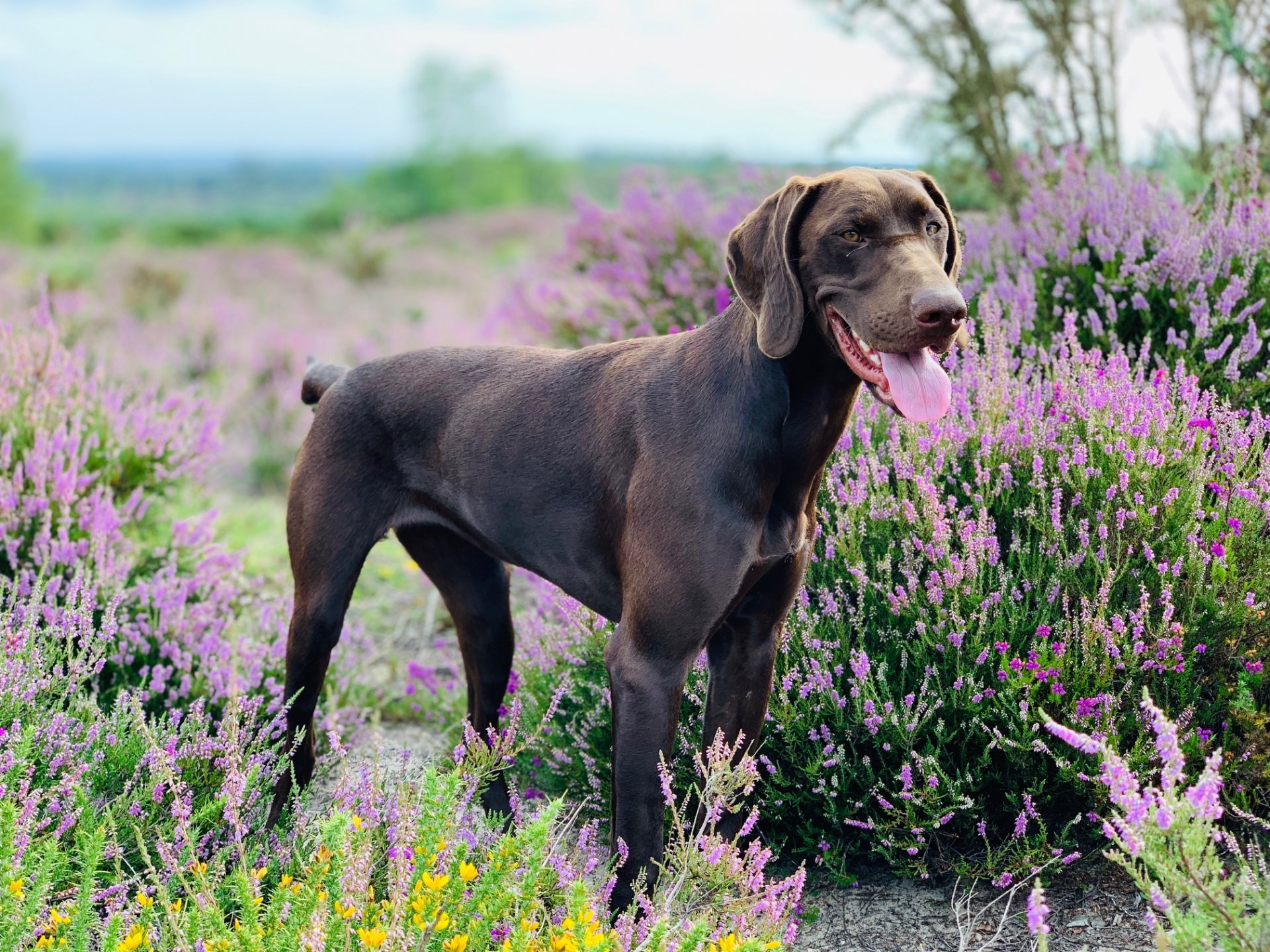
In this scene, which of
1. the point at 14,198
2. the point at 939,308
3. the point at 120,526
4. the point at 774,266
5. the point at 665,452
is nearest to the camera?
the point at 939,308

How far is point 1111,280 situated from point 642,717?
2644mm

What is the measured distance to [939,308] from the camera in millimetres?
2234

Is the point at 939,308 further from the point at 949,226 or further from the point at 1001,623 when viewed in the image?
the point at 1001,623

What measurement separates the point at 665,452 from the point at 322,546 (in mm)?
1080

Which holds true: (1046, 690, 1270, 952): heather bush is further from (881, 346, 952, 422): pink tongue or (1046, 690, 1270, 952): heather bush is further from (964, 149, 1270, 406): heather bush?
(964, 149, 1270, 406): heather bush

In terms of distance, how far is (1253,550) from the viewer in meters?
3.09

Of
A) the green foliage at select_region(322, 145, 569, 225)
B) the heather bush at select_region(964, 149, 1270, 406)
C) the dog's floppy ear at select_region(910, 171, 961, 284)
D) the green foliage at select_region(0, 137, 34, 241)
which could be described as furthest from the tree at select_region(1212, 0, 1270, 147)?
the green foliage at select_region(322, 145, 569, 225)

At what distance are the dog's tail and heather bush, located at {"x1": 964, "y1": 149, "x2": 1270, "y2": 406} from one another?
222 centimetres

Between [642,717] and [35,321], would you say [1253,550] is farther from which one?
[35,321]

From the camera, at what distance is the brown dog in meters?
2.47

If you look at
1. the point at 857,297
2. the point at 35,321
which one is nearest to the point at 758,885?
the point at 857,297

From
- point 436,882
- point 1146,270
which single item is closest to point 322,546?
point 436,882

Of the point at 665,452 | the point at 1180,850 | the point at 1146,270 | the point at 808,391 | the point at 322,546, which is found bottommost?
the point at 1180,850

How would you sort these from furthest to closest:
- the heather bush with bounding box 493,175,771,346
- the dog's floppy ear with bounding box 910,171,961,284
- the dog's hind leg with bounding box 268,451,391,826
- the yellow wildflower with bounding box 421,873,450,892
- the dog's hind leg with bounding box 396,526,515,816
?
the heather bush with bounding box 493,175,771,346, the dog's hind leg with bounding box 396,526,515,816, the dog's hind leg with bounding box 268,451,391,826, the dog's floppy ear with bounding box 910,171,961,284, the yellow wildflower with bounding box 421,873,450,892
